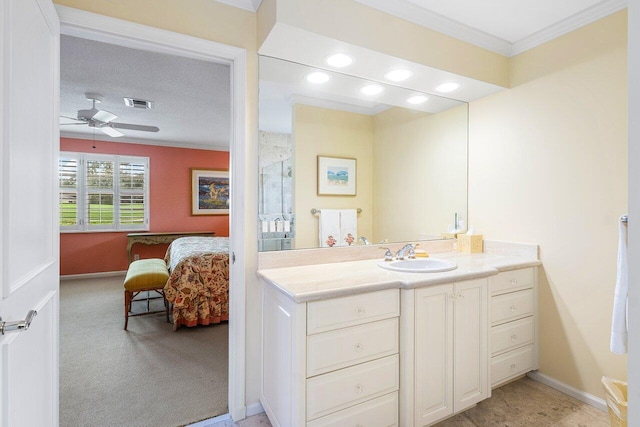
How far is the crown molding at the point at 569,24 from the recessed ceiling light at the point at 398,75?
37.2 inches

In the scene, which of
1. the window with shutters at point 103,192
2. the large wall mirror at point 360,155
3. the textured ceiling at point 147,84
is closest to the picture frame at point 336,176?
the large wall mirror at point 360,155

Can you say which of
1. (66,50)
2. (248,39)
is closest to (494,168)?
(248,39)

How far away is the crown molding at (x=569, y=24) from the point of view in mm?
1907

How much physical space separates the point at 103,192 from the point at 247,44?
16.7 feet

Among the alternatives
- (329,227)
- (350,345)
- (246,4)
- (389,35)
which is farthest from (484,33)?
(350,345)

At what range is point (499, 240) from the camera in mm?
2553

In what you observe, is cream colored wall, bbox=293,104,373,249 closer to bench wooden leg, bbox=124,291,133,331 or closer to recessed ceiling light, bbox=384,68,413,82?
recessed ceiling light, bbox=384,68,413,82

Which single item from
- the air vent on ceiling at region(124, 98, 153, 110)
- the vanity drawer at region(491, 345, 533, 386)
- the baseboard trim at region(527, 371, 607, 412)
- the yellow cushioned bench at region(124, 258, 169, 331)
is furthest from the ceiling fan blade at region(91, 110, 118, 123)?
the baseboard trim at region(527, 371, 607, 412)

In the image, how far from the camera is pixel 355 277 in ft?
5.66

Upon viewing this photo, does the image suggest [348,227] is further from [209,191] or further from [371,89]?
[209,191]

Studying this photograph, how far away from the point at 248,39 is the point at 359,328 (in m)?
1.76

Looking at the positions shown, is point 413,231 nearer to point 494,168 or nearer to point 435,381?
point 494,168

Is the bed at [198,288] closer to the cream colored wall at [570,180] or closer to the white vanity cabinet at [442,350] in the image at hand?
the white vanity cabinet at [442,350]

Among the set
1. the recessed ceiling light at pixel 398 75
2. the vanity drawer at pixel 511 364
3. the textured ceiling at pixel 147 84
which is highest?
the textured ceiling at pixel 147 84
